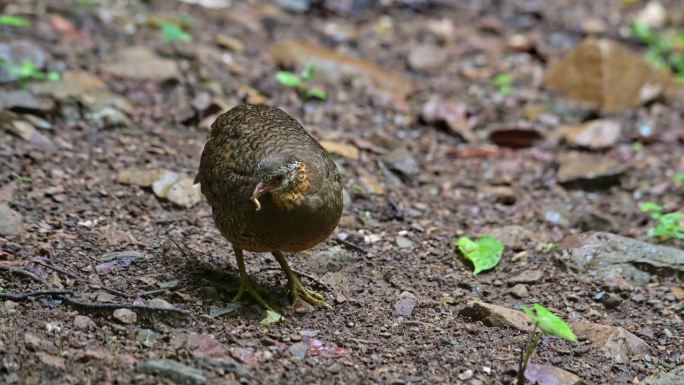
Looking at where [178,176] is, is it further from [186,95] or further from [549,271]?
[549,271]

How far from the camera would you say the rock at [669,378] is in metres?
3.92

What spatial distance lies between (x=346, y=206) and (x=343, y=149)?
0.97 metres

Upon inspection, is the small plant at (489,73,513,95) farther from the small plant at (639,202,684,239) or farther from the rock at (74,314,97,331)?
the rock at (74,314,97,331)

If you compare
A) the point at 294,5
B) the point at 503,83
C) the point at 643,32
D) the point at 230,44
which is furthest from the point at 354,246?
the point at 643,32

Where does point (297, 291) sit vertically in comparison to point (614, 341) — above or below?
below

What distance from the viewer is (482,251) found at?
17.8 ft

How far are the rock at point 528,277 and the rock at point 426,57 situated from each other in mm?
4340

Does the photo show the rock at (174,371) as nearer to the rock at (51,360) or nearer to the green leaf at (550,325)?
the rock at (51,360)

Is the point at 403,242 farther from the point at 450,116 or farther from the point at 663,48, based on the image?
the point at 663,48

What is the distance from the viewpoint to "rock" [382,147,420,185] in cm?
674

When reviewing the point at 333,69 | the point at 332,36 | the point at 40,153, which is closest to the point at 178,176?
the point at 40,153

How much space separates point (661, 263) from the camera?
17.3 feet

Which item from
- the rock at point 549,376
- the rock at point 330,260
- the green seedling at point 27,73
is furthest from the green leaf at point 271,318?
the green seedling at point 27,73

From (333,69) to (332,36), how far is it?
1328mm
